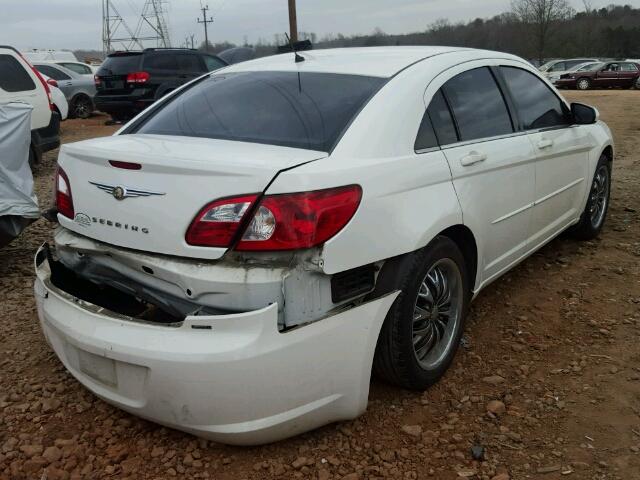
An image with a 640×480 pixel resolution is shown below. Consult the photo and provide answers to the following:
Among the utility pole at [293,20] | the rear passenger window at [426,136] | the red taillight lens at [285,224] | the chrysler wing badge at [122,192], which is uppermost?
the utility pole at [293,20]

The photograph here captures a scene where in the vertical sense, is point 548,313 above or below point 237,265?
below

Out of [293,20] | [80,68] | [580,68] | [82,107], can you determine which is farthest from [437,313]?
[580,68]

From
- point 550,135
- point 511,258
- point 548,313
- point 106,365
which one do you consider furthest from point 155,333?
point 550,135

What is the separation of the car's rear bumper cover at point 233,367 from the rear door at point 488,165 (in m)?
0.83

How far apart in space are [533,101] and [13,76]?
24.2 feet

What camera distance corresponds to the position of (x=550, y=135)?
12.6ft

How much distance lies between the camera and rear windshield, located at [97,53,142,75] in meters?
13.5

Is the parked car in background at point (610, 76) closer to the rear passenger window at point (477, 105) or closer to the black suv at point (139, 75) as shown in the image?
the black suv at point (139, 75)

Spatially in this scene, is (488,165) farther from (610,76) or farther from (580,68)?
(580,68)

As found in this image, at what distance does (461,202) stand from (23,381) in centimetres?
231

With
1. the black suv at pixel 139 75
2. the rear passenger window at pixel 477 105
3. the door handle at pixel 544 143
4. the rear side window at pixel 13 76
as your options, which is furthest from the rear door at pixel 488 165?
the black suv at pixel 139 75

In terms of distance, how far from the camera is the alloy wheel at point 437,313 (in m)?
2.72

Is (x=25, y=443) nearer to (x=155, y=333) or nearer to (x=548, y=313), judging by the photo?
(x=155, y=333)

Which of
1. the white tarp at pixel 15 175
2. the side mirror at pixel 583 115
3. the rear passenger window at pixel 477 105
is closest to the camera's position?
the rear passenger window at pixel 477 105
